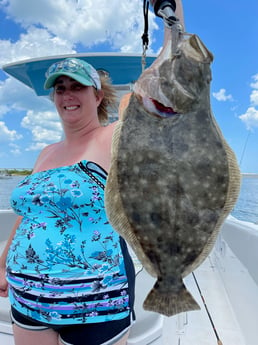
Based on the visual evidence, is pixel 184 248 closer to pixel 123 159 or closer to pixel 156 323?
pixel 123 159

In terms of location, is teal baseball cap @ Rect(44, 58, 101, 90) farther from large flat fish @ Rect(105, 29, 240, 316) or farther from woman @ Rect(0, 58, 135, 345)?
large flat fish @ Rect(105, 29, 240, 316)

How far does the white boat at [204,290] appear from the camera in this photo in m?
2.32

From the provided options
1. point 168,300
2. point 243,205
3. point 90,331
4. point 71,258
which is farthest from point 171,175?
point 243,205

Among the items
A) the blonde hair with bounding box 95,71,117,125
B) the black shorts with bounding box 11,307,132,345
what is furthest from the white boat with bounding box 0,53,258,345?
the blonde hair with bounding box 95,71,117,125

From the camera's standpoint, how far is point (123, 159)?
1.07 metres

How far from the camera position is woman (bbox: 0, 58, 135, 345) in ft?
4.35

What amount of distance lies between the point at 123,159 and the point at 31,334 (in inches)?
38.3

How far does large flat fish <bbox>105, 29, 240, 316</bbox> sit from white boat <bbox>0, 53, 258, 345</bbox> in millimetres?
1287

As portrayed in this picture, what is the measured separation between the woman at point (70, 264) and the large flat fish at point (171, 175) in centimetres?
31

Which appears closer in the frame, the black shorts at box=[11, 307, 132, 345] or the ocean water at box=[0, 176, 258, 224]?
the black shorts at box=[11, 307, 132, 345]

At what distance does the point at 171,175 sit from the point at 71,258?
62cm

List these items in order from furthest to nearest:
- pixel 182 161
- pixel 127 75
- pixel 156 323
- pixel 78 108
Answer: pixel 127 75 < pixel 156 323 < pixel 78 108 < pixel 182 161

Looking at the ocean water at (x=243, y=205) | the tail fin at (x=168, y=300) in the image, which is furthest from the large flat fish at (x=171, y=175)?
the ocean water at (x=243, y=205)

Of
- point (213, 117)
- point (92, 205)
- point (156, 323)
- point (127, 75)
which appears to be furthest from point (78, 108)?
point (127, 75)
